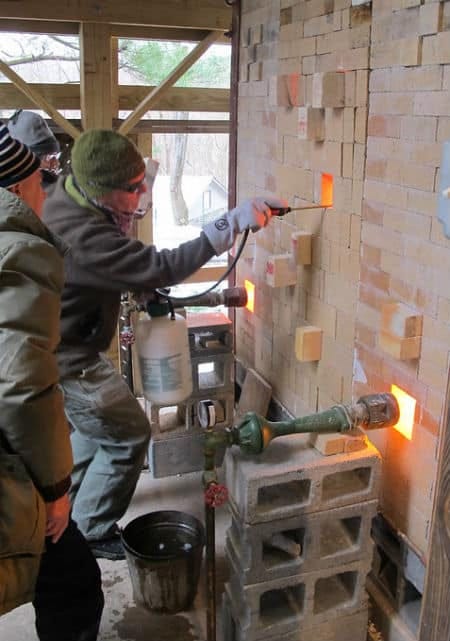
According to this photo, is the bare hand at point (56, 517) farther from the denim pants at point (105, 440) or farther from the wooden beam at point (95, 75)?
the wooden beam at point (95, 75)

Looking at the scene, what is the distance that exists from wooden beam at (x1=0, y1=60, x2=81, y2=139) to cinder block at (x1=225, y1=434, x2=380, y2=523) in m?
2.36

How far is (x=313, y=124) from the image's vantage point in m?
2.55

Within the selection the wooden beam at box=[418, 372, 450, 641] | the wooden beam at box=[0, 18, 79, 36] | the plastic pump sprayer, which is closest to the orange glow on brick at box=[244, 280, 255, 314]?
the plastic pump sprayer

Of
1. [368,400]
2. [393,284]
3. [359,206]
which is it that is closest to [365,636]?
[368,400]

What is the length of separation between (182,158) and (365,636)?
4.41 meters

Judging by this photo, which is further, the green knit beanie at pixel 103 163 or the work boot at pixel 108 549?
the work boot at pixel 108 549

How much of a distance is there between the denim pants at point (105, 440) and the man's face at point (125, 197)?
0.62 meters

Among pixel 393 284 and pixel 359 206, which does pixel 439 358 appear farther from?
pixel 359 206

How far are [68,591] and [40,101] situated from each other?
2701 mm

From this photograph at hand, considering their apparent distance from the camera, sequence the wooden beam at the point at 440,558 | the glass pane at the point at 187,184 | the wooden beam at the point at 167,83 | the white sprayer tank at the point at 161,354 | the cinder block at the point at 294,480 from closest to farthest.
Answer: the wooden beam at the point at 440,558
the cinder block at the point at 294,480
the white sprayer tank at the point at 161,354
the wooden beam at the point at 167,83
the glass pane at the point at 187,184

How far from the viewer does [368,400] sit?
2240 millimetres

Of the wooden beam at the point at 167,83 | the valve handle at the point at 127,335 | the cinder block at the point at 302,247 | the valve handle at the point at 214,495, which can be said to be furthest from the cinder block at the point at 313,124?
the wooden beam at the point at 167,83

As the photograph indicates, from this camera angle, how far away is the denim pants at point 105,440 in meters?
2.77

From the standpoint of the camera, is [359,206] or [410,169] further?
[359,206]
